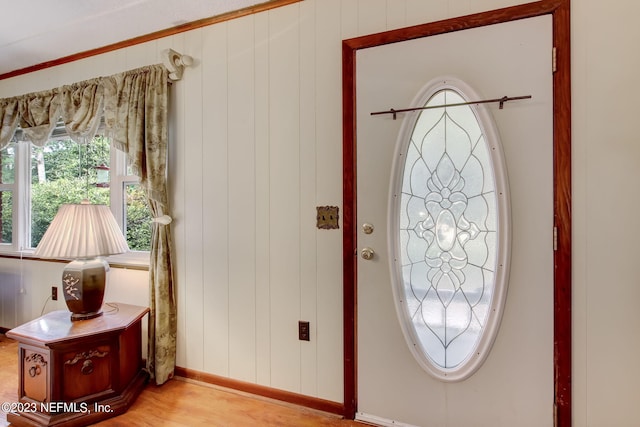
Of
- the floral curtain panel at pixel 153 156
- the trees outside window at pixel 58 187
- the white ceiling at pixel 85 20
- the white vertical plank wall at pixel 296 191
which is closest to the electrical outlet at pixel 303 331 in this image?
the white vertical plank wall at pixel 296 191

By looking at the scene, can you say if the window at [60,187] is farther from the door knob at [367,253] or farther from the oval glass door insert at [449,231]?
the oval glass door insert at [449,231]

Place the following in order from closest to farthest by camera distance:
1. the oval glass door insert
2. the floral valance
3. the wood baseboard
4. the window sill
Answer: the oval glass door insert
the wood baseboard
the floral valance
the window sill

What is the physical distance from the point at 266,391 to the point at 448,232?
138 centimetres

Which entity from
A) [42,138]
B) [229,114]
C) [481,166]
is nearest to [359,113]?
[481,166]

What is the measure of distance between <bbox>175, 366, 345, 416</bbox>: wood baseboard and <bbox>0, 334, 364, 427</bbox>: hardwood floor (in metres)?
0.03

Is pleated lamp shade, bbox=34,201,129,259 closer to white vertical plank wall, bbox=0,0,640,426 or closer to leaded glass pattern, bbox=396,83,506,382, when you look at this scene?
white vertical plank wall, bbox=0,0,640,426

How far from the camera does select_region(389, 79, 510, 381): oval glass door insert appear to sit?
1.53 metres

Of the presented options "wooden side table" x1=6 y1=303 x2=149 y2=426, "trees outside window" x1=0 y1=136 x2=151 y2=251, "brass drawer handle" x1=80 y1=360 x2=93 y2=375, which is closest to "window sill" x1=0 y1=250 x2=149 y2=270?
"trees outside window" x1=0 y1=136 x2=151 y2=251

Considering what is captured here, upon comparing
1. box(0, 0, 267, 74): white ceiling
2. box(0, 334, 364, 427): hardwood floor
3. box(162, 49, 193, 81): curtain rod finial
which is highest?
box(0, 0, 267, 74): white ceiling

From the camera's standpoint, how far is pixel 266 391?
195 centimetres

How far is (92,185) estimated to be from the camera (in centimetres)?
264

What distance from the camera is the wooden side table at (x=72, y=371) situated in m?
1.68

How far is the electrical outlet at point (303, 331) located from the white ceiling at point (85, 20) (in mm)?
1850

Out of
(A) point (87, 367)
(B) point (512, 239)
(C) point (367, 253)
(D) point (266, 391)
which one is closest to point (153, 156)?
(A) point (87, 367)
